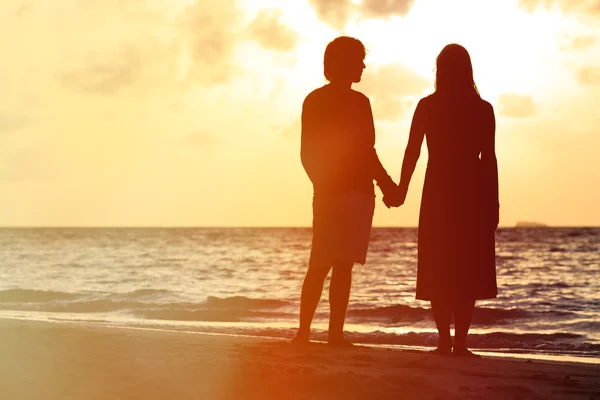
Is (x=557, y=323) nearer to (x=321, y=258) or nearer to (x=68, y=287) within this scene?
(x=321, y=258)

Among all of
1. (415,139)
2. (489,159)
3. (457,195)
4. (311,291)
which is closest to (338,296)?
(311,291)

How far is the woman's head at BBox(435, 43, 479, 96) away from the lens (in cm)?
509

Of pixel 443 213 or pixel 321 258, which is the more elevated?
pixel 443 213

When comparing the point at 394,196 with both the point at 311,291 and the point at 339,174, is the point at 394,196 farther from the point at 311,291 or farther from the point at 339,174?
the point at 311,291

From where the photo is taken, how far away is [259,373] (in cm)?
407

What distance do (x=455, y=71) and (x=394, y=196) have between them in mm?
976

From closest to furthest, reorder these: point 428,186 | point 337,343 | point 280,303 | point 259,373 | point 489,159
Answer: point 259,373 < point 489,159 < point 428,186 < point 337,343 < point 280,303

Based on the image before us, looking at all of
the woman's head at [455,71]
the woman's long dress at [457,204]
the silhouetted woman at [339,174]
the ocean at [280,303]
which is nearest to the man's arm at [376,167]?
the silhouetted woman at [339,174]

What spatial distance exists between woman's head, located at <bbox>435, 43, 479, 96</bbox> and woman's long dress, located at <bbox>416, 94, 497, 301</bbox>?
8 cm

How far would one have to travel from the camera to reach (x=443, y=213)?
5203 millimetres

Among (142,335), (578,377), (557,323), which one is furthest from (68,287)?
(578,377)

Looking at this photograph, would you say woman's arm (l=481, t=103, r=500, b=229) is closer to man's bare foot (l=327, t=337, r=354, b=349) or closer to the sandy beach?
the sandy beach

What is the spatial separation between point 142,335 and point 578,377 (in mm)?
3371

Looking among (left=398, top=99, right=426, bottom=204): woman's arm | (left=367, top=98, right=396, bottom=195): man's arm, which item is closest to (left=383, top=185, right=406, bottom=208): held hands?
(left=367, top=98, right=396, bottom=195): man's arm
